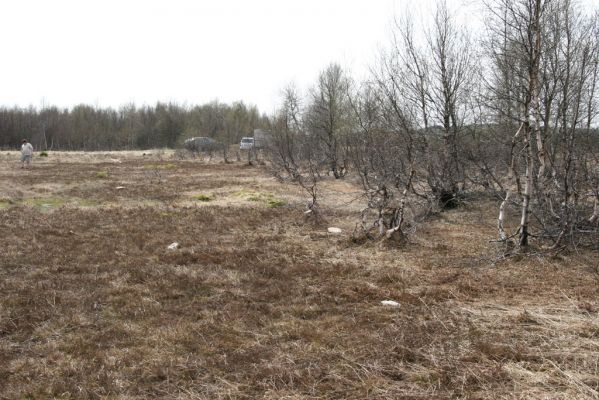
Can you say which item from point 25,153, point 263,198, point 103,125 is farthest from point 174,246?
point 103,125

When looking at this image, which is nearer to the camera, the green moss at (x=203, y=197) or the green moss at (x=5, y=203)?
the green moss at (x=5, y=203)

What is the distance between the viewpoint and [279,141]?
2270 cm

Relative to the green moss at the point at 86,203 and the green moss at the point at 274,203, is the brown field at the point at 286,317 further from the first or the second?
the green moss at the point at 274,203

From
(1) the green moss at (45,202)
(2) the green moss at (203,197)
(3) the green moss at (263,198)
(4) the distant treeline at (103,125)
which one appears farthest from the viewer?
(4) the distant treeline at (103,125)

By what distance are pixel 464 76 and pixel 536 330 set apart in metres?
10.7

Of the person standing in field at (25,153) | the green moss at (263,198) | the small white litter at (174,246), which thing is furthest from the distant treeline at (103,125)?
the small white litter at (174,246)

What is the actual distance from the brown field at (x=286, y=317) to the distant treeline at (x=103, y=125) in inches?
1976

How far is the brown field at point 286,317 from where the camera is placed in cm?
358

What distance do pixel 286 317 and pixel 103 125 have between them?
6858 cm

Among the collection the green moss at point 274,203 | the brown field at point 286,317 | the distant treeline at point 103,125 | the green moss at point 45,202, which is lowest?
the brown field at point 286,317

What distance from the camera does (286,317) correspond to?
202 inches

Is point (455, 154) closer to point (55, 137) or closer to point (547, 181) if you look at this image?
point (547, 181)

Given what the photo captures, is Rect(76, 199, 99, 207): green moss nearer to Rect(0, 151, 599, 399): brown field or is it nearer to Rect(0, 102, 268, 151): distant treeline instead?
Rect(0, 151, 599, 399): brown field

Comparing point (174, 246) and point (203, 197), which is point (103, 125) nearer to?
point (203, 197)
